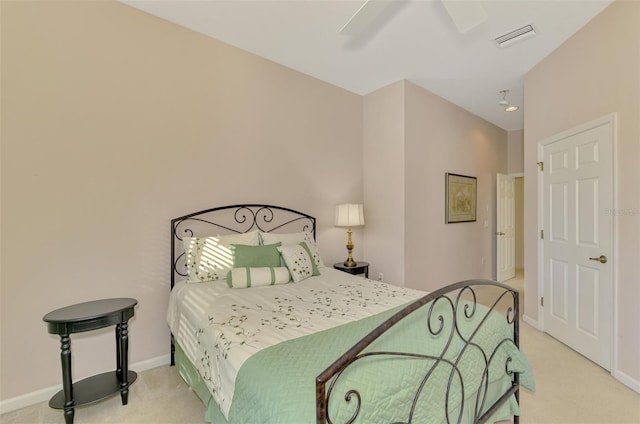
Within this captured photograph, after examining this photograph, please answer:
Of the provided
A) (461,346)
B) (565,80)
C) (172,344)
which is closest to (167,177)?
(172,344)

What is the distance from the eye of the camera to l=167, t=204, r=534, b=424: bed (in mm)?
1172

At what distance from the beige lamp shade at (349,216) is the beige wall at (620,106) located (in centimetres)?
237

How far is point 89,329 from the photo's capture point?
77.2 inches

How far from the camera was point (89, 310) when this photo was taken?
6.74ft

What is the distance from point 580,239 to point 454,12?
8.23 ft

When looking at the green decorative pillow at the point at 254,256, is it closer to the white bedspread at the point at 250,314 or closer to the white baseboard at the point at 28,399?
the white bedspread at the point at 250,314

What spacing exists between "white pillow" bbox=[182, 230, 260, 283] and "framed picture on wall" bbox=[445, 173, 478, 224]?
3.38m

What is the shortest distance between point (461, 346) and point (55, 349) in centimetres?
284

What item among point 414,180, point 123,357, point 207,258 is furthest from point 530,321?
point 123,357

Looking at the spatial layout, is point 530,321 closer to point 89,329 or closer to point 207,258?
point 207,258

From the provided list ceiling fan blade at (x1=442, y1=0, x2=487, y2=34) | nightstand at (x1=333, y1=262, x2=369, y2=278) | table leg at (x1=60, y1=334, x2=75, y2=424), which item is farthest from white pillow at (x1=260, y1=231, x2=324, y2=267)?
ceiling fan blade at (x1=442, y1=0, x2=487, y2=34)

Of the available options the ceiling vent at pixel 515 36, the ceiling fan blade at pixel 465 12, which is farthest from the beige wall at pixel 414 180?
the ceiling fan blade at pixel 465 12

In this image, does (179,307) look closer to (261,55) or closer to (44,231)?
(44,231)

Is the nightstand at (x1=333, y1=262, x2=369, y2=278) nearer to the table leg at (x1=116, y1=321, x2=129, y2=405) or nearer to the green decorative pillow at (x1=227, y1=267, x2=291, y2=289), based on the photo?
the green decorative pillow at (x1=227, y1=267, x2=291, y2=289)
